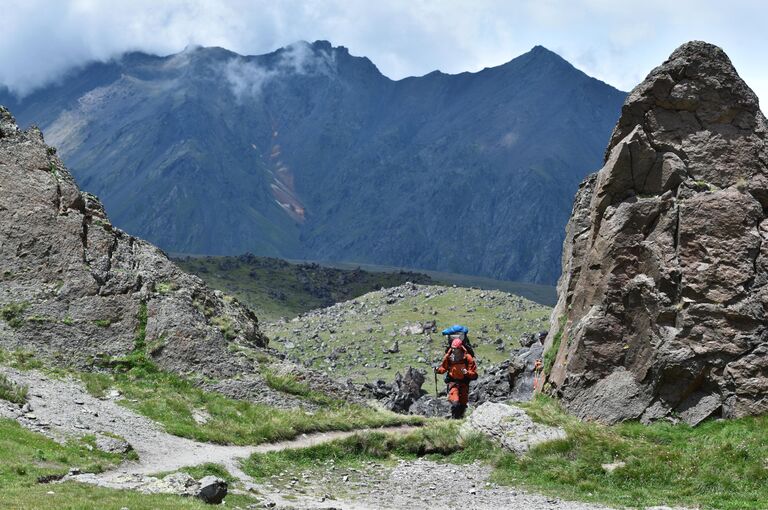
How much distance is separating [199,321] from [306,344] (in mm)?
84145

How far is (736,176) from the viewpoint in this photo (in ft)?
99.1

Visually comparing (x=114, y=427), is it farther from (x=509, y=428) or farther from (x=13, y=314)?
(x=509, y=428)

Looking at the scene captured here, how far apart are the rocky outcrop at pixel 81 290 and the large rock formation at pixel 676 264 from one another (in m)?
15.2

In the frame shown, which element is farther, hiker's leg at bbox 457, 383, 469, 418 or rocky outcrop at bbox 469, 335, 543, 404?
rocky outcrop at bbox 469, 335, 543, 404

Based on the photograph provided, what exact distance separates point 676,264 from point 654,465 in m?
8.69

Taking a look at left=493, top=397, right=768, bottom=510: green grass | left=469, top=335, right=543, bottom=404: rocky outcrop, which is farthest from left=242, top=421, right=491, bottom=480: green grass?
left=469, top=335, right=543, bottom=404: rocky outcrop

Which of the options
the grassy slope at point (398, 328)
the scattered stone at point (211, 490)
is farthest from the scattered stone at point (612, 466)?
the grassy slope at point (398, 328)

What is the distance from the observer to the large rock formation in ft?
90.2

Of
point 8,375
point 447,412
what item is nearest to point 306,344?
point 447,412

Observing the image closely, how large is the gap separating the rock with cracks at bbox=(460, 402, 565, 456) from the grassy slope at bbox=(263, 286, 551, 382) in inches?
2646

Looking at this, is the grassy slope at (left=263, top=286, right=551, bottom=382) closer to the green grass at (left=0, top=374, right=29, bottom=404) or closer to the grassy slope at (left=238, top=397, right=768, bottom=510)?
the grassy slope at (left=238, top=397, right=768, bottom=510)

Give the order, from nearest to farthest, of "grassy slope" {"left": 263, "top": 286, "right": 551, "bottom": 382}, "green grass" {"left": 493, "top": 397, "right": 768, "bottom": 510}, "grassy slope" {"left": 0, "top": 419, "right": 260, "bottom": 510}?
1. "grassy slope" {"left": 0, "top": 419, "right": 260, "bottom": 510}
2. "green grass" {"left": 493, "top": 397, "right": 768, "bottom": 510}
3. "grassy slope" {"left": 263, "top": 286, "right": 551, "bottom": 382}

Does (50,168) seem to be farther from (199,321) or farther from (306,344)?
(306,344)

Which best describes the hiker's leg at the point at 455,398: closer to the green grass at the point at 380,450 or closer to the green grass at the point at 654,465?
the green grass at the point at 380,450
